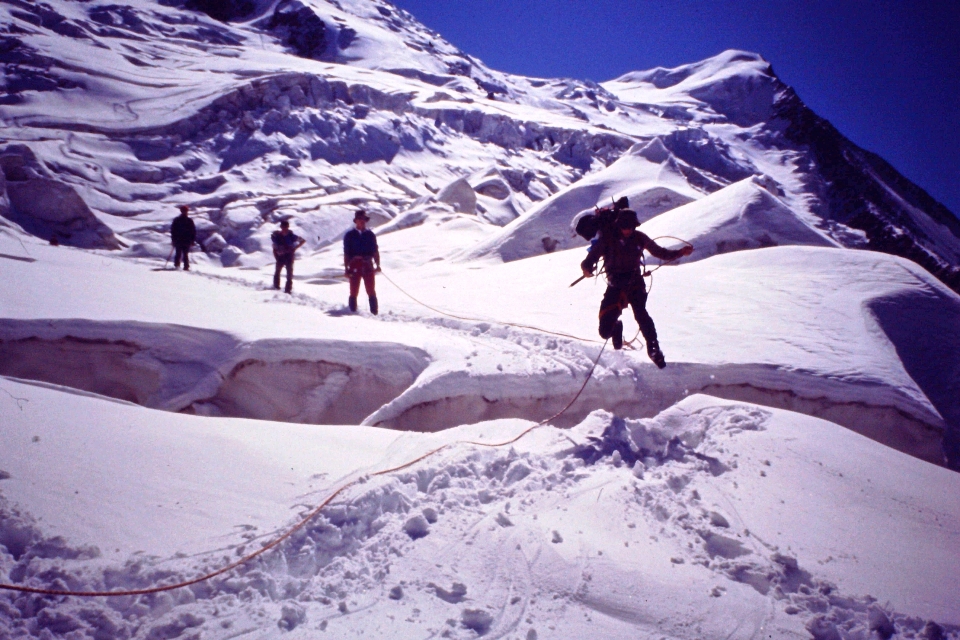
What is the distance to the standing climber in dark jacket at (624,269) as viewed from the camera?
17.0 feet

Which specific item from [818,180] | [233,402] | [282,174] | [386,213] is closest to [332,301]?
[233,402]

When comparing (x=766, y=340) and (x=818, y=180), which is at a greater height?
(x=818, y=180)

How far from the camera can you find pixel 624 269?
5.25 m

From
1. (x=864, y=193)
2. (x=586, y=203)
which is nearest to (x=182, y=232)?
(x=586, y=203)

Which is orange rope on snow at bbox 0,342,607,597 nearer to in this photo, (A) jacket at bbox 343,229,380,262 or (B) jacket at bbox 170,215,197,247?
(A) jacket at bbox 343,229,380,262

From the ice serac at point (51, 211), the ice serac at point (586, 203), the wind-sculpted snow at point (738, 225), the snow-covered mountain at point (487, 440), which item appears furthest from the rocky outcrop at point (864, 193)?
the ice serac at point (51, 211)

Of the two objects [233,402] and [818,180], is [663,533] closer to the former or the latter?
[233,402]

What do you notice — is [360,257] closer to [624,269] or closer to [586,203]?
[624,269]

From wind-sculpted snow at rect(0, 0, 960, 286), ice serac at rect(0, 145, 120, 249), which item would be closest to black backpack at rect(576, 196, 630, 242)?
wind-sculpted snow at rect(0, 0, 960, 286)

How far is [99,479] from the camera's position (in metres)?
2.85

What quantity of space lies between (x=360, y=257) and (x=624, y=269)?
13.6 feet

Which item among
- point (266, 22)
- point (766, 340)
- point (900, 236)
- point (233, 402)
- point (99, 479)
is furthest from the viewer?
point (266, 22)

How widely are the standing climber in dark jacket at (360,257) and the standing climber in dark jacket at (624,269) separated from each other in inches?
148

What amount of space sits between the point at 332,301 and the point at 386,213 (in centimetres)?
1444
